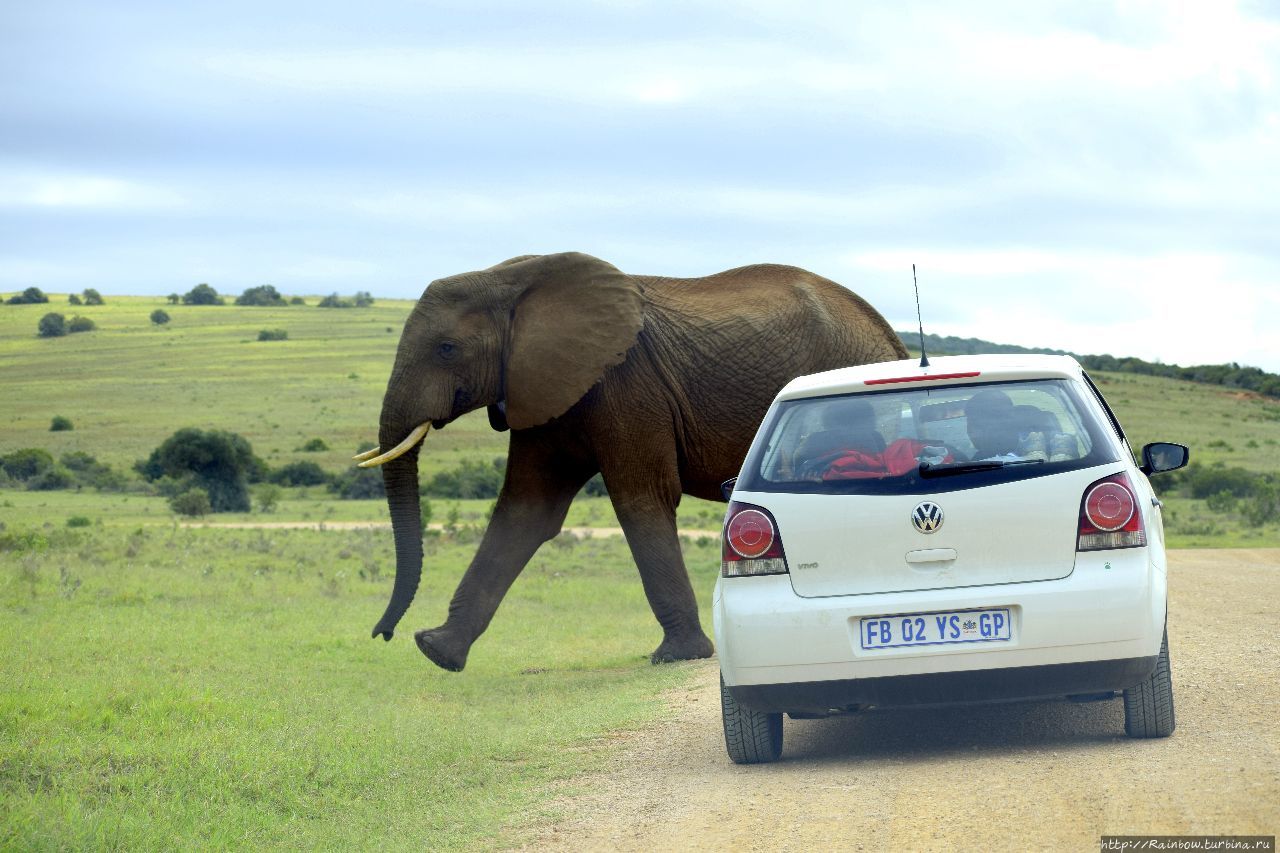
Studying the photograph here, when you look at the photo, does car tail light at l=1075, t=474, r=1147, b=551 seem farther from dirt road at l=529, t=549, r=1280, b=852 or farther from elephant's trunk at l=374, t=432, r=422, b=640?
elephant's trunk at l=374, t=432, r=422, b=640

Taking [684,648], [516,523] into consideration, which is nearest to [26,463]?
[516,523]

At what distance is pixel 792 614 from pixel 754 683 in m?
0.36

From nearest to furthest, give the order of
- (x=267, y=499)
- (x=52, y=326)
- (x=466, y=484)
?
(x=267, y=499) < (x=466, y=484) < (x=52, y=326)

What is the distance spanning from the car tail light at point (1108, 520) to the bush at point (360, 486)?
42.0 m

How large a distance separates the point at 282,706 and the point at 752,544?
4.89 meters

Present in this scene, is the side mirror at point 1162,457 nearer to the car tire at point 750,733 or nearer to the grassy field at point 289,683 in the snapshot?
the car tire at point 750,733

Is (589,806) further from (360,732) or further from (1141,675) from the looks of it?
(360,732)

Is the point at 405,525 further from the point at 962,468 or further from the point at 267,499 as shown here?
the point at 267,499

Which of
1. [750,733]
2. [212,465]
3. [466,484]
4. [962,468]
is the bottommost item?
[466,484]

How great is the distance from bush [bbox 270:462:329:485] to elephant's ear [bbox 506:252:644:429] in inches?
1514

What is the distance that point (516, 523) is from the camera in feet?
45.5

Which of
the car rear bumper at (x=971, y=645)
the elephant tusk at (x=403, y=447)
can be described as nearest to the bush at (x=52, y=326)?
the elephant tusk at (x=403, y=447)

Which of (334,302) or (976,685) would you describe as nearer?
(976,685)

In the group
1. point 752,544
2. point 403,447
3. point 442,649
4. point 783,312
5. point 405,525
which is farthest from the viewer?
point 783,312
